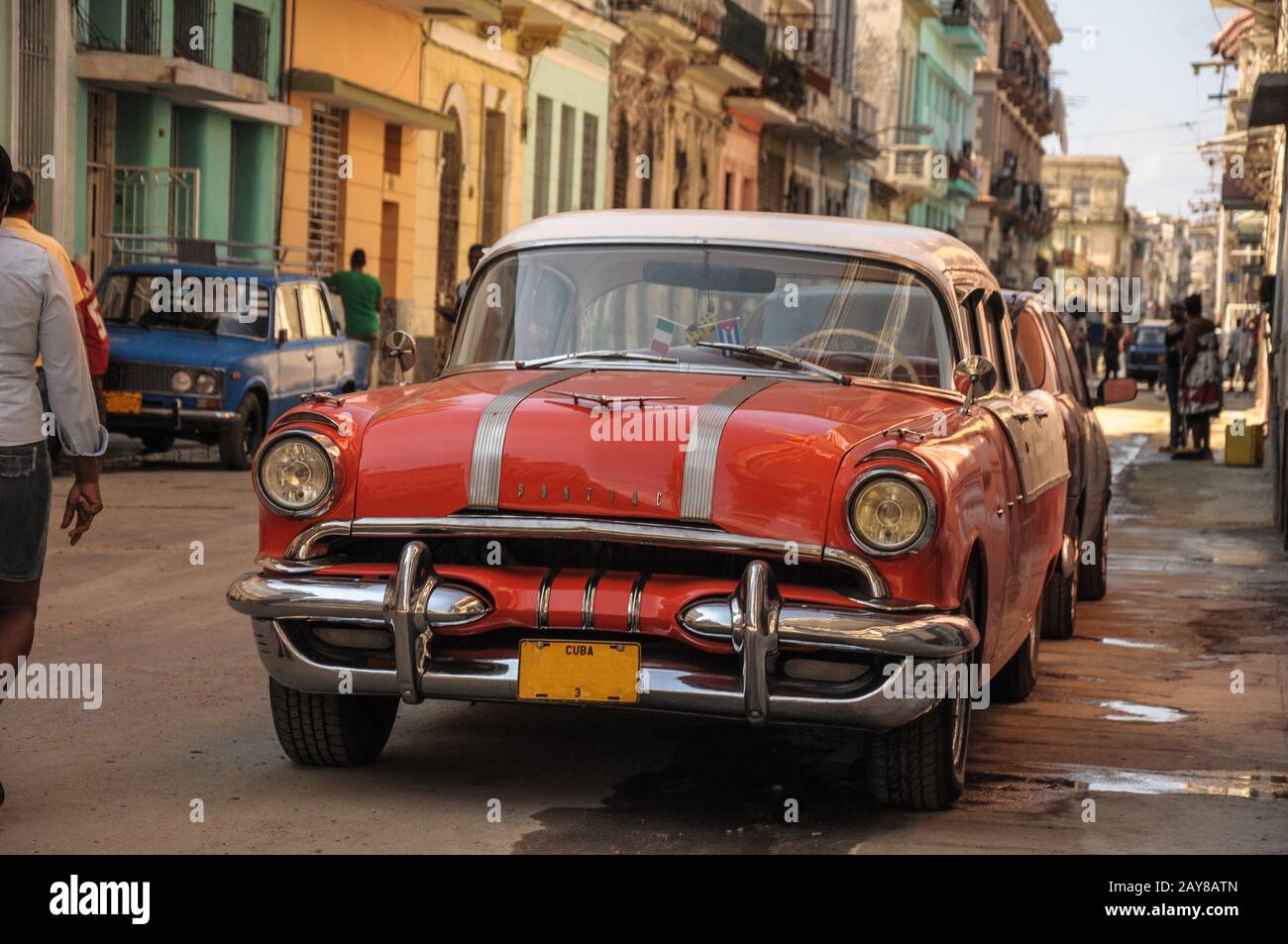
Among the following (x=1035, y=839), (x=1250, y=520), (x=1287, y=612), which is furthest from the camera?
(x=1250, y=520)

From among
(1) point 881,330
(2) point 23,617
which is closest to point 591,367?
(1) point 881,330

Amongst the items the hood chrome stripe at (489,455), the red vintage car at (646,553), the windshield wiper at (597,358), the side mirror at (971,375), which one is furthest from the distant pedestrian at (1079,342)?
the hood chrome stripe at (489,455)

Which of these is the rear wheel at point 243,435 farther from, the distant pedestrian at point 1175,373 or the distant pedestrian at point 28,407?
the distant pedestrian at point 1175,373

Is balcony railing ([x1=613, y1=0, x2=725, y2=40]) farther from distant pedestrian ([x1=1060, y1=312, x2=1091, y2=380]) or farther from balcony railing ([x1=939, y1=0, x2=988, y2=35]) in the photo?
balcony railing ([x1=939, y1=0, x2=988, y2=35])

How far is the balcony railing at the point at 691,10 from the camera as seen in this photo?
35.4m

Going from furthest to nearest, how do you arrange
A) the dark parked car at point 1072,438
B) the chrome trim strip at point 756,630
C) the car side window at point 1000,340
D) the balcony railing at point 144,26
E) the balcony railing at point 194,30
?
the balcony railing at point 194,30 → the balcony railing at point 144,26 → the dark parked car at point 1072,438 → the car side window at point 1000,340 → the chrome trim strip at point 756,630

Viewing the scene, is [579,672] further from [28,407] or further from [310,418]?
A: [28,407]

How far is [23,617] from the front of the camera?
19.3ft

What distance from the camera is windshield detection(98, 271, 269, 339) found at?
1717 centimetres

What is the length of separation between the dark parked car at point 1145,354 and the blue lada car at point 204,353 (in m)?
41.1

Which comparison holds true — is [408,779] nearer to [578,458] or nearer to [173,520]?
[578,458]

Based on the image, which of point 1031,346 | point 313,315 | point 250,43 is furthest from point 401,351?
point 250,43
